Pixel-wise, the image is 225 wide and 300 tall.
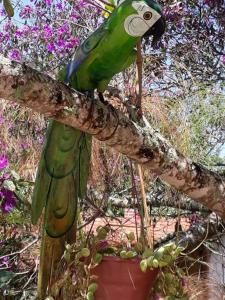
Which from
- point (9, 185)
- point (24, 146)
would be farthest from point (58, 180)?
point (24, 146)

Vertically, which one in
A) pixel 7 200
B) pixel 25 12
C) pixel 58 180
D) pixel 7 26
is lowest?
pixel 58 180

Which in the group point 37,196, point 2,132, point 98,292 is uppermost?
point 2,132

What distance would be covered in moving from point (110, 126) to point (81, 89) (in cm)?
23

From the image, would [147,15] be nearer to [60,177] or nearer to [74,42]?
[60,177]

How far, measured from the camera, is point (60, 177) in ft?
4.29

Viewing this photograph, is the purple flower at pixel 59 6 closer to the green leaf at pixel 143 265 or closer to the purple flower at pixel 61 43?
the purple flower at pixel 61 43

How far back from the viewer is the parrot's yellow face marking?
4.16 feet

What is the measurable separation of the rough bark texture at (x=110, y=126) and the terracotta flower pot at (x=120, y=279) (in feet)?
0.95

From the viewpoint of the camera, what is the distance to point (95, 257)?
110 cm

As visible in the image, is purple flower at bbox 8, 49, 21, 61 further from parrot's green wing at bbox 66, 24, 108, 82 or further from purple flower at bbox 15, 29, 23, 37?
parrot's green wing at bbox 66, 24, 108, 82

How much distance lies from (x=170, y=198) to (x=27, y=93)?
158cm

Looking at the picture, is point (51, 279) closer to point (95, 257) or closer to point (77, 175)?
point (95, 257)

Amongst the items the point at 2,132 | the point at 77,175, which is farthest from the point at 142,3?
the point at 2,132

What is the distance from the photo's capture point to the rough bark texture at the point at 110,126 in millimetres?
1054
